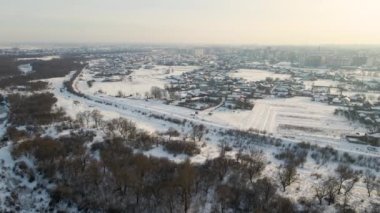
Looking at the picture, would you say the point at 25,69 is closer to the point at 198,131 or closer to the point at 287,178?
the point at 198,131

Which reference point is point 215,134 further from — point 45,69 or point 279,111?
point 45,69

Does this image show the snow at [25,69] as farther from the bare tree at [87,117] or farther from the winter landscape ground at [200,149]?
the bare tree at [87,117]

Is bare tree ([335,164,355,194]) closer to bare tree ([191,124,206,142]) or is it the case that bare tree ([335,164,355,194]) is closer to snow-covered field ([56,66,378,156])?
snow-covered field ([56,66,378,156])

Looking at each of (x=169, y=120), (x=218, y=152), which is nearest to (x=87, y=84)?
(x=169, y=120)

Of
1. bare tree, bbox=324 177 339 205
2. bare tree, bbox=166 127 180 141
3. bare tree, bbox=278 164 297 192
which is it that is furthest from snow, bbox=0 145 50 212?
bare tree, bbox=324 177 339 205

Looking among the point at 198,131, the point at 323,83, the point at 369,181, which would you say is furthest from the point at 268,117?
the point at 323,83

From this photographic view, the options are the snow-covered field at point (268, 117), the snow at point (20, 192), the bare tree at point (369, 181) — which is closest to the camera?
the snow at point (20, 192)

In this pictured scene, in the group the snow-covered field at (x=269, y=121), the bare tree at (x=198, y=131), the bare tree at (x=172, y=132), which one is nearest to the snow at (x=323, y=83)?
the snow-covered field at (x=269, y=121)

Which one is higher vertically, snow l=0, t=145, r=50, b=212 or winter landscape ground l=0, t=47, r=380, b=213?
winter landscape ground l=0, t=47, r=380, b=213
